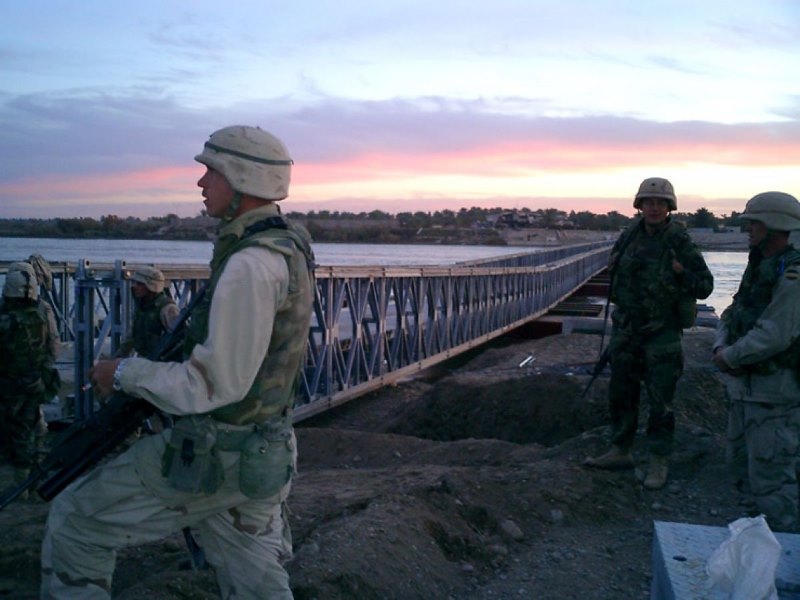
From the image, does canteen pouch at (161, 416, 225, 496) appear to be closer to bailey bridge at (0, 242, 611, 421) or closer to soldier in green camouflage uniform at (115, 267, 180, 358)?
soldier in green camouflage uniform at (115, 267, 180, 358)

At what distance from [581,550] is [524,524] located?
414 mm

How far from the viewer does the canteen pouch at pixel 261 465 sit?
2.74 metres

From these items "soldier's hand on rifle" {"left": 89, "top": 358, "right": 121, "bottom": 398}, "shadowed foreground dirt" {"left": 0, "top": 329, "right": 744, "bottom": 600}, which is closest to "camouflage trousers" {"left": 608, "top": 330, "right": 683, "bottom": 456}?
"shadowed foreground dirt" {"left": 0, "top": 329, "right": 744, "bottom": 600}

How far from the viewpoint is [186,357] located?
113 inches

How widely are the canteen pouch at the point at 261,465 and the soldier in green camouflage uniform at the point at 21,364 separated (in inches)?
162

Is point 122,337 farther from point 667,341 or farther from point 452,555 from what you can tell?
point 667,341

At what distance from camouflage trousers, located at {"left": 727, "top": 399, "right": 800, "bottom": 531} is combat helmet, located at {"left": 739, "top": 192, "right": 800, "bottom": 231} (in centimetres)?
102

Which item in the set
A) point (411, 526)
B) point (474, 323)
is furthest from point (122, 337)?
point (474, 323)

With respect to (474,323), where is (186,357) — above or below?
above

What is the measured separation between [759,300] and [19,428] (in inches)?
203

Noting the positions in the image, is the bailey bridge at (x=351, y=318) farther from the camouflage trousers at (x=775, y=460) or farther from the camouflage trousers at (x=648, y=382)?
the camouflage trousers at (x=775, y=460)

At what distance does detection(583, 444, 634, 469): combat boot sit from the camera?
617cm

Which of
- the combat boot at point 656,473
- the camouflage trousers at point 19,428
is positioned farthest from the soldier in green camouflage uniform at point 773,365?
the camouflage trousers at point 19,428

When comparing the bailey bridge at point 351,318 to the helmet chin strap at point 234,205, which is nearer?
the helmet chin strap at point 234,205
